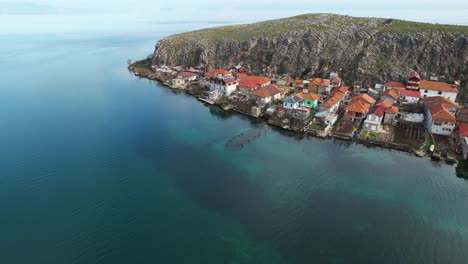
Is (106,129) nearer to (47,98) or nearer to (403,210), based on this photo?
(47,98)

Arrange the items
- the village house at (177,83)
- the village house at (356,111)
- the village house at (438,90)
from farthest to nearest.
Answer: the village house at (177,83), the village house at (438,90), the village house at (356,111)

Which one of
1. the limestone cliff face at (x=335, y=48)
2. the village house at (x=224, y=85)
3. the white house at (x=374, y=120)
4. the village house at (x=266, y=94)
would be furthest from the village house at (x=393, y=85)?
Result: the village house at (x=224, y=85)

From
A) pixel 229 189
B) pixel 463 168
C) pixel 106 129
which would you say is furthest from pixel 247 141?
pixel 463 168

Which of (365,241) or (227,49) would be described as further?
(227,49)

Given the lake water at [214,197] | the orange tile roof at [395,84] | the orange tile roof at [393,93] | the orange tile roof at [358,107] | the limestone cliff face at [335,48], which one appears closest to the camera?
the lake water at [214,197]

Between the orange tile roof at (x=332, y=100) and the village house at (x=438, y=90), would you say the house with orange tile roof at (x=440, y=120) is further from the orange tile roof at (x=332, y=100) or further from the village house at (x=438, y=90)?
the orange tile roof at (x=332, y=100)

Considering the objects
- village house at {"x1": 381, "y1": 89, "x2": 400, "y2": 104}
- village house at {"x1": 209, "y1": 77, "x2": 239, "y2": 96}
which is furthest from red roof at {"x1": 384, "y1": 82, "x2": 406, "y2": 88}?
village house at {"x1": 209, "y1": 77, "x2": 239, "y2": 96}
